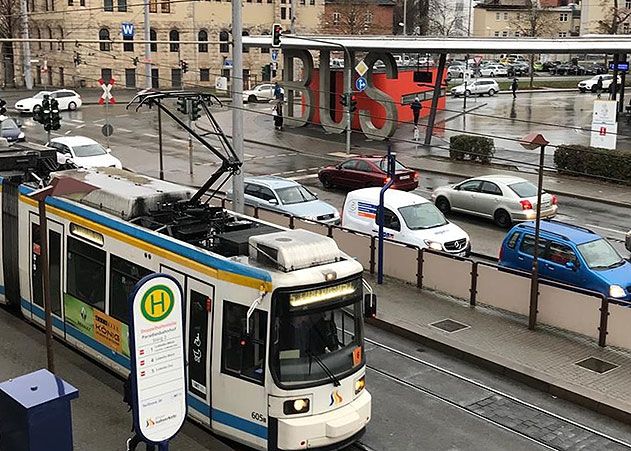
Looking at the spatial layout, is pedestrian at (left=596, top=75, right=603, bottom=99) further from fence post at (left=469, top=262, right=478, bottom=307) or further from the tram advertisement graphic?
the tram advertisement graphic

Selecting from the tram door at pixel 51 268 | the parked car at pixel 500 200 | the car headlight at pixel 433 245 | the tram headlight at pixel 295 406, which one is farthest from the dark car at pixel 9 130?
the tram headlight at pixel 295 406

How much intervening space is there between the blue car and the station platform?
71.0 inches

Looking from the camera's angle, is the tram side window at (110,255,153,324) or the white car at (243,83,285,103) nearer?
the tram side window at (110,255,153,324)

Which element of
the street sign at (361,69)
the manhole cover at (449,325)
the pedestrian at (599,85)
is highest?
the street sign at (361,69)

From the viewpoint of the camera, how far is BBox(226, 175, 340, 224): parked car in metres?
24.3

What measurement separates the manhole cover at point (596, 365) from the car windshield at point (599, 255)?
3.39 meters

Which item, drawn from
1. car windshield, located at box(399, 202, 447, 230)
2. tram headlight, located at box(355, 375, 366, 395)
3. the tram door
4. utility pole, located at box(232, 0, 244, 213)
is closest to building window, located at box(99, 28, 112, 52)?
utility pole, located at box(232, 0, 244, 213)

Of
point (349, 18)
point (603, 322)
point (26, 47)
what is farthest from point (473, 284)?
point (349, 18)

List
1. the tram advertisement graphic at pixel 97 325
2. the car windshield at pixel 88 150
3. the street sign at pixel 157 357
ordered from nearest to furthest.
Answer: the street sign at pixel 157 357, the tram advertisement graphic at pixel 97 325, the car windshield at pixel 88 150

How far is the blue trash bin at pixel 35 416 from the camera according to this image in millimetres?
8312

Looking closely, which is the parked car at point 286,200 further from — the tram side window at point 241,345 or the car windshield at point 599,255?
the tram side window at point 241,345

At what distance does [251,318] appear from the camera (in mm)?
9828

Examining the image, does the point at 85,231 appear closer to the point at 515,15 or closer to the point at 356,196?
the point at 356,196

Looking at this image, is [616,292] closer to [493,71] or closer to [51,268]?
[51,268]
